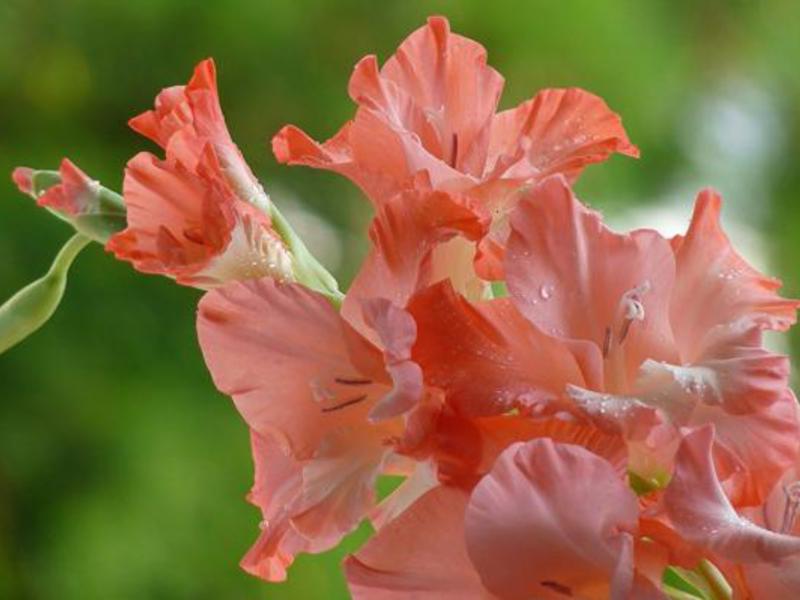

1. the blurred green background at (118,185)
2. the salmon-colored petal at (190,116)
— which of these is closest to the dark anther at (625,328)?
the salmon-colored petal at (190,116)

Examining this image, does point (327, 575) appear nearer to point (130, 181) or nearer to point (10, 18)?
point (10, 18)

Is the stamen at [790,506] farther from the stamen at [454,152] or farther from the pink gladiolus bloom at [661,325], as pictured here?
the stamen at [454,152]

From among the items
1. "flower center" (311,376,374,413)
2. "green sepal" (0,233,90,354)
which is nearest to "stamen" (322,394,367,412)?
"flower center" (311,376,374,413)

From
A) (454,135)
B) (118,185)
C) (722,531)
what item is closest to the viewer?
(722,531)

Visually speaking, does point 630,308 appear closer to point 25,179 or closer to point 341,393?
point 341,393

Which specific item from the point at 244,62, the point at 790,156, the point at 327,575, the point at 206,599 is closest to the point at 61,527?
the point at 206,599

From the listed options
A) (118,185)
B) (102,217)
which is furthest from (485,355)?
(118,185)

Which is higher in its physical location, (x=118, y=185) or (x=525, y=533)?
(x=525, y=533)
